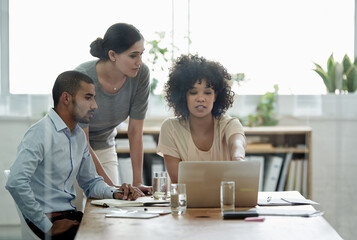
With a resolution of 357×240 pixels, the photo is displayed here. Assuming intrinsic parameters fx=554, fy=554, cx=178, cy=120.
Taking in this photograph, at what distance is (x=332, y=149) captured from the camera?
12.8 feet

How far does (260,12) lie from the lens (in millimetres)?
3863

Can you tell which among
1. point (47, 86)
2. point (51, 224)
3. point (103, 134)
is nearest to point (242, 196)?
point (51, 224)

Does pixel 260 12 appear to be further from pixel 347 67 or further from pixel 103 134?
pixel 103 134

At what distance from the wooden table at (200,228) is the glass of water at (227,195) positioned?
4cm

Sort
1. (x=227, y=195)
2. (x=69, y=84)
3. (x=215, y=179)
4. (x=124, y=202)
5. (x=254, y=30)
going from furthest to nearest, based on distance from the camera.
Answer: (x=254, y=30)
(x=69, y=84)
(x=124, y=202)
(x=215, y=179)
(x=227, y=195)

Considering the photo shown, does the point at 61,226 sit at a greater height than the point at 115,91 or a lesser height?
lesser

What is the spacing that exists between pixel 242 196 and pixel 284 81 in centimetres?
205

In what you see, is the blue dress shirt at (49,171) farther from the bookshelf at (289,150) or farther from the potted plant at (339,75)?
the potted plant at (339,75)

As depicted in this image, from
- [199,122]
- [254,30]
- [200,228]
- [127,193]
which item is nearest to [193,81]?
[199,122]

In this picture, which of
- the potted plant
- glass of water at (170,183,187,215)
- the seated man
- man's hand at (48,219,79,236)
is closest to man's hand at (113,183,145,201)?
the seated man

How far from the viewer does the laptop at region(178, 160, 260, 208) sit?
1928mm

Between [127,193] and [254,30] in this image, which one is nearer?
[127,193]

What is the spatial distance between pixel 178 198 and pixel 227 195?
170 millimetres

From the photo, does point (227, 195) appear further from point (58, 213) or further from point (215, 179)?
point (58, 213)
